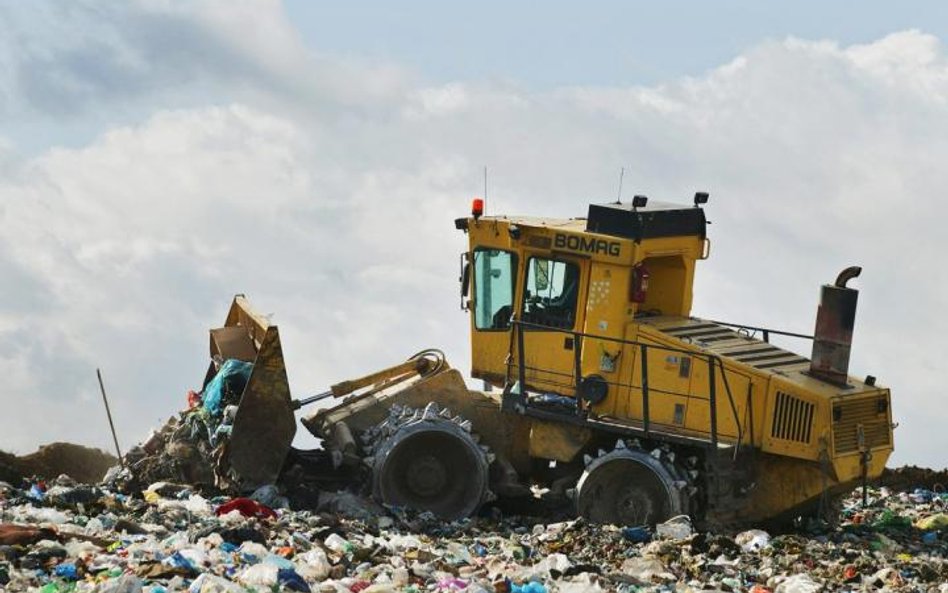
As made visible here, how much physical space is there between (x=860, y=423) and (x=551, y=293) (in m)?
3.17

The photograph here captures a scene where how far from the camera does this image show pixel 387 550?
13.6 meters

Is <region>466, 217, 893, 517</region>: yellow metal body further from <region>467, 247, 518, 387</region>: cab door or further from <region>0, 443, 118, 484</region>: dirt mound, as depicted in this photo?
<region>0, 443, 118, 484</region>: dirt mound

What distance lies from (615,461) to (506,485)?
1171 mm

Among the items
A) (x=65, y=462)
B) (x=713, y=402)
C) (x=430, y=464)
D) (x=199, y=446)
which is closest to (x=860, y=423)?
(x=713, y=402)

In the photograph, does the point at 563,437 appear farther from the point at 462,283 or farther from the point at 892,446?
the point at 892,446

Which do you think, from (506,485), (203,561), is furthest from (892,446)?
(203,561)

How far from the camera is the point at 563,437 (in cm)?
1595

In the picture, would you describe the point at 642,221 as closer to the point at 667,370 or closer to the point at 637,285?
the point at 637,285

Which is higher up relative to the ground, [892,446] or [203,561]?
[892,446]

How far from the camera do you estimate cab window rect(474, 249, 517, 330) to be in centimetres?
1625

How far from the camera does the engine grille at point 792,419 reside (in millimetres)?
15062

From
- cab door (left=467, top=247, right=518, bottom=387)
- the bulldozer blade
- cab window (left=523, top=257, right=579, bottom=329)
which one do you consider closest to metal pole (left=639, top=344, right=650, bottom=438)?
cab window (left=523, top=257, right=579, bottom=329)

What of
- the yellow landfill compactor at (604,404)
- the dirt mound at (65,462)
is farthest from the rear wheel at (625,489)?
the dirt mound at (65,462)

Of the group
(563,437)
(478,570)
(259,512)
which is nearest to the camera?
(478,570)
